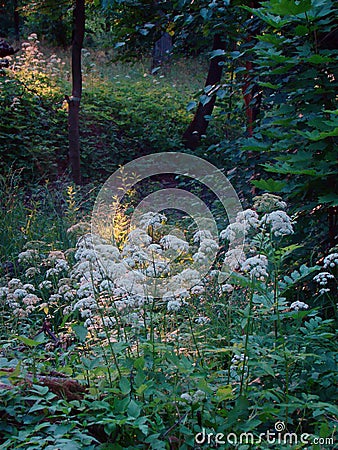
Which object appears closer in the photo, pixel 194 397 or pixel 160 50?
pixel 194 397

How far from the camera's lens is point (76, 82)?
7090 millimetres

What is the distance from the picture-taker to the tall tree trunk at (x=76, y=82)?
6.75 metres

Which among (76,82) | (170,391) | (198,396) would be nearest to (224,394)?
(198,396)

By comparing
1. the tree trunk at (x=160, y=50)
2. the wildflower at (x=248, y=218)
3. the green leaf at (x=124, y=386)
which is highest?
the tree trunk at (x=160, y=50)

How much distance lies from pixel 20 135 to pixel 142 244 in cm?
694

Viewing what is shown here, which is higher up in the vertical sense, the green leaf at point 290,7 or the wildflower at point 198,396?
the green leaf at point 290,7

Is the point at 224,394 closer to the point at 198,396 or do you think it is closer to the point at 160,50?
the point at 198,396

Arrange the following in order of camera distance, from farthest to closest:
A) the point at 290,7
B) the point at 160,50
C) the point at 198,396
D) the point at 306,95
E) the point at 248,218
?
the point at 160,50 → the point at 306,95 → the point at 290,7 → the point at 248,218 → the point at 198,396

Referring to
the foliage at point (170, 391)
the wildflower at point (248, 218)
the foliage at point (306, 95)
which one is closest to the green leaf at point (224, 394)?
the foliage at point (170, 391)

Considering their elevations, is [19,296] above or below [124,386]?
above

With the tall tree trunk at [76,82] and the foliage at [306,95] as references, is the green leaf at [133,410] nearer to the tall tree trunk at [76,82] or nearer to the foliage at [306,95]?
the foliage at [306,95]

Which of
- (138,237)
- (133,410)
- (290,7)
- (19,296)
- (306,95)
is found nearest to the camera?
(133,410)

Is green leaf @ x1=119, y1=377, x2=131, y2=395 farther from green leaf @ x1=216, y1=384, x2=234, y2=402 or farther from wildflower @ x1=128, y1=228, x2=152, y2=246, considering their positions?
wildflower @ x1=128, y1=228, x2=152, y2=246

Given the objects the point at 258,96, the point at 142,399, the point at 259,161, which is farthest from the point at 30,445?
the point at 258,96
